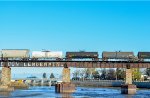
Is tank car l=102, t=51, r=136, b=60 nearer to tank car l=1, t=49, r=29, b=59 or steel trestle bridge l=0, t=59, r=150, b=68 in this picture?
steel trestle bridge l=0, t=59, r=150, b=68

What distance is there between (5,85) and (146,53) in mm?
41564

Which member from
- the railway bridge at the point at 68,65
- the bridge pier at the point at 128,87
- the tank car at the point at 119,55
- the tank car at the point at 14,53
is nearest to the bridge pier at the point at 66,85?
the railway bridge at the point at 68,65

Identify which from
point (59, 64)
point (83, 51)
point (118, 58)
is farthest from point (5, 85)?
point (118, 58)

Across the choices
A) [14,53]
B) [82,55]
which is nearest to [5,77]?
[14,53]

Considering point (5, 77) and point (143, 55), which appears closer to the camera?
point (5, 77)

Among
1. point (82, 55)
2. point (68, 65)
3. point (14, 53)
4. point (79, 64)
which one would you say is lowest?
point (68, 65)

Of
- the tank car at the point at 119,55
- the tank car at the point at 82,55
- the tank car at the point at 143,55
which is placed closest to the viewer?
the tank car at the point at 82,55

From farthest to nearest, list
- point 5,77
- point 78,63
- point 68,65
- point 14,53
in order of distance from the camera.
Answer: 1. point 14,53
2. point 78,63
3. point 5,77
4. point 68,65

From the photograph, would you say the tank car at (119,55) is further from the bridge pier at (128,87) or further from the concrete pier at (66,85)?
the concrete pier at (66,85)

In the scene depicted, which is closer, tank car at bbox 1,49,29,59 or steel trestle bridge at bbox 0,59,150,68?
steel trestle bridge at bbox 0,59,150,68

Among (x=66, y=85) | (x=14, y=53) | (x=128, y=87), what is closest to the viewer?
(x=66, y=85)

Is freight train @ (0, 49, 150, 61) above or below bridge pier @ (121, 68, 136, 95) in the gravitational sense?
above

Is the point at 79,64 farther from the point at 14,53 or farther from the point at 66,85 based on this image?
the point at 14,53

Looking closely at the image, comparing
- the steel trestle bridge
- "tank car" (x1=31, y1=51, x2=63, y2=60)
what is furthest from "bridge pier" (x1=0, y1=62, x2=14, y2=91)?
"tank car" (x1=31, y1=51, x2=63, y2=60)
